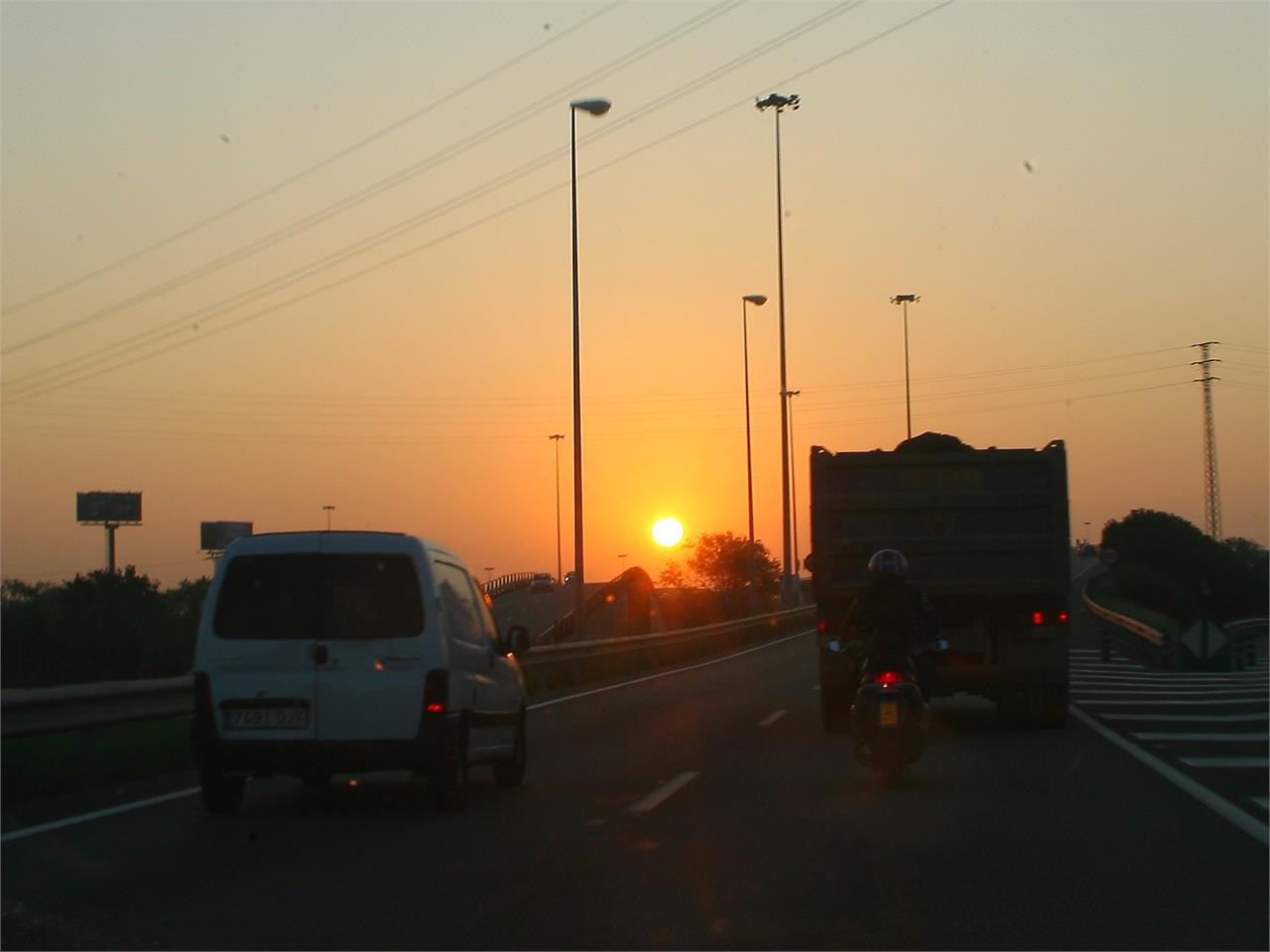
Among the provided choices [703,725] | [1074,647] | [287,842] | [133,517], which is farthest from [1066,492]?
[133,517]

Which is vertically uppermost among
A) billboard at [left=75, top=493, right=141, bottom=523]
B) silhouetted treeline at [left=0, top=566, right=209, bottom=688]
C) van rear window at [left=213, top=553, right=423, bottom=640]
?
billboard at [left=75, top=493, right=141, bottom=523]

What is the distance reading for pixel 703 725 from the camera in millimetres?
18406

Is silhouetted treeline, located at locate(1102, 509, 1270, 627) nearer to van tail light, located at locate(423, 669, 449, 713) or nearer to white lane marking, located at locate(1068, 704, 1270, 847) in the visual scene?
white lane marking, located at locate(1068, 704, 1270, 847)

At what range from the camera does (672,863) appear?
8773 mm

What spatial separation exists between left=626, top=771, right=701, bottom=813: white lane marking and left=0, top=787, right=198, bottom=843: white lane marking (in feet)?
11.8

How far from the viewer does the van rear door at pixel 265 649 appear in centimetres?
1085

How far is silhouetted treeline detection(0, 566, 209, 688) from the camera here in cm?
6475

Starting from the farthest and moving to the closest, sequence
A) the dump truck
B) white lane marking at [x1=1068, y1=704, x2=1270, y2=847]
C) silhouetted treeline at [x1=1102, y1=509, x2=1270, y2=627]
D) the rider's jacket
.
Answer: silhouetted treeline at [x1=1102, y1=509, x2=1270, y2=627] → the dump truck → the rider's jacket → white lane marking at [x1=1068, y1=704, x2=1270, y2=847]

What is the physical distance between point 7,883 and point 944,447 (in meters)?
12.6

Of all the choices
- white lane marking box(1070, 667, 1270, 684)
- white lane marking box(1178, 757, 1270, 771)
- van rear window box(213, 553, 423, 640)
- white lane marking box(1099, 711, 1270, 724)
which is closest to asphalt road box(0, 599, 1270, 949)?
white lane marking box(1178, 757, 1270, 771)

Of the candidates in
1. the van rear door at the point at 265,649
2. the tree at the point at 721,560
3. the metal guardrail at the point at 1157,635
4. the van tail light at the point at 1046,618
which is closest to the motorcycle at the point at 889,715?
the van rear door at the point at 265,649

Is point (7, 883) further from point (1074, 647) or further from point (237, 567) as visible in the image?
point (1074, 647)

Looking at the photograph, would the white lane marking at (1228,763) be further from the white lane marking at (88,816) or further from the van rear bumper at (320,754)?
the white lane marking at (88,816)

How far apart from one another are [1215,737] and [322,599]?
9.24 m
